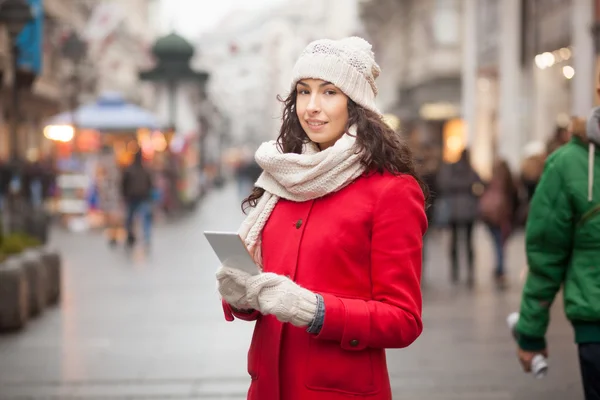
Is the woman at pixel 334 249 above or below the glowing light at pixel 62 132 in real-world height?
below

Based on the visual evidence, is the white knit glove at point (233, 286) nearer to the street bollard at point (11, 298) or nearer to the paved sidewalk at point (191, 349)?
the paved sidewalk at point (191, 349)

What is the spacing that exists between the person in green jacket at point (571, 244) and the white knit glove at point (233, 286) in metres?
1.37

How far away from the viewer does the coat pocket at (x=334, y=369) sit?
3.09 meters

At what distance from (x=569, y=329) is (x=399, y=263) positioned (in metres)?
7.69

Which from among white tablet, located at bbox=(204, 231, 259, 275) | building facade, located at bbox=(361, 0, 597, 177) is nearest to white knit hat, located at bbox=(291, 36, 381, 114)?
white tablet, located at bbox=(204, 231, 259, 275)

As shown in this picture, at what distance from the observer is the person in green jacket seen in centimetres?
388

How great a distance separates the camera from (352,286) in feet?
10.2

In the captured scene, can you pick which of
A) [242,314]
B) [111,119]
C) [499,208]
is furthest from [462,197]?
[111,119]

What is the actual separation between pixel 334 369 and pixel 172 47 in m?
26.8

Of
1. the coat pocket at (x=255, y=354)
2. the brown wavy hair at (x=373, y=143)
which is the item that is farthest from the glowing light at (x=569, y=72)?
the coat pocket at (x=255, y=354)

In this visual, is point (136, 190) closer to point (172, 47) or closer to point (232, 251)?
point (172, 47)

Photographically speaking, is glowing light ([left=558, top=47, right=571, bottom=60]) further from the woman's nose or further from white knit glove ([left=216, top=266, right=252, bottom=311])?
white knit glove ([left=216, top=266, right=252, bottom=311])

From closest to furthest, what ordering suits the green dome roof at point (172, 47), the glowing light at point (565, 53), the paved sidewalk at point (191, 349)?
the paved sidewalk at point (191, 349), the glowing light at point (565, 53), the green dome roof at point (172, 47)

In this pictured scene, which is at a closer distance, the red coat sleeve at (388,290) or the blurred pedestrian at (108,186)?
the red coat sleeve at (388,290)
